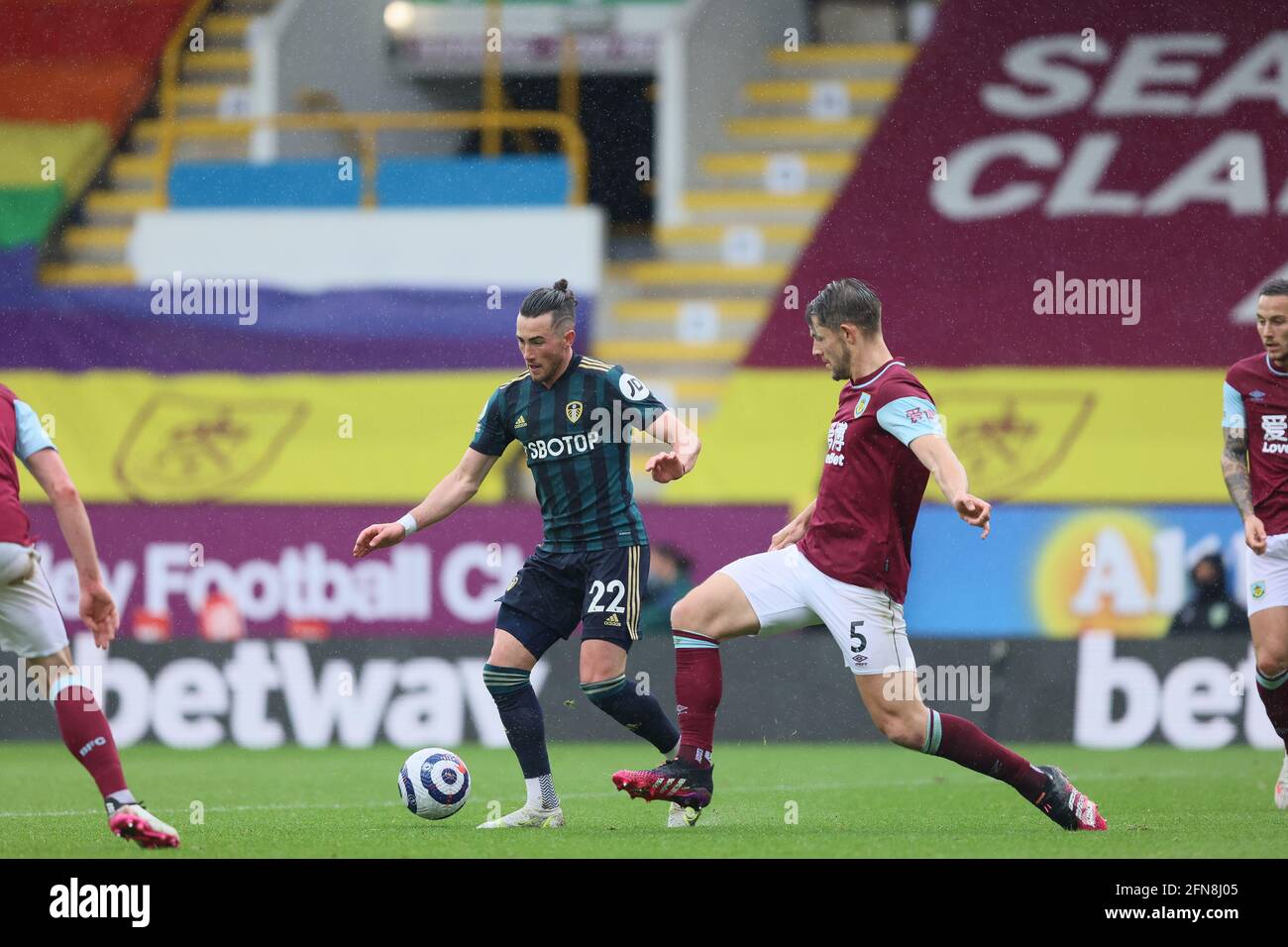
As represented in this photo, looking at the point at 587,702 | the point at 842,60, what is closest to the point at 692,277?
the point at 842,60

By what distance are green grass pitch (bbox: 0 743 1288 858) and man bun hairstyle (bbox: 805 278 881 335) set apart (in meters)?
1.90

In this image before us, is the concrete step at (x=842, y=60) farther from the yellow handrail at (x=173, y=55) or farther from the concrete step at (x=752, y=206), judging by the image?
the yellow handrail at (x=173, y=55)

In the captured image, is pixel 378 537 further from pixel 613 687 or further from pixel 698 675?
pixel 698 675

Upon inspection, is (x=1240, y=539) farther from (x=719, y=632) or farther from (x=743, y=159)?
(x=719, y=632)

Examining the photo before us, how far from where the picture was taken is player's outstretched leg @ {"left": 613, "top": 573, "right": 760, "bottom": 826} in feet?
23.2

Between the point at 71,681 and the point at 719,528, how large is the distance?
28.2ft

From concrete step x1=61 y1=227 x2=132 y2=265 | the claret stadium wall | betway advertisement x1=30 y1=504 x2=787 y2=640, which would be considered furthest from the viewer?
concrete step x1=61 y1=227 x2=132 y2=265

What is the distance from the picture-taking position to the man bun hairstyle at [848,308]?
6938 mm

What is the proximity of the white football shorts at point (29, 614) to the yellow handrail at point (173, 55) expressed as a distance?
12.3 m

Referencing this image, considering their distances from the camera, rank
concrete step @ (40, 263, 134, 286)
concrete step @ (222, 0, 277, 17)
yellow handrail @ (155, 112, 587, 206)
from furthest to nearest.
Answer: concrete step @ (222, 0, 277, 17) → concrete step @ (40, 263, 134, 286) → yellow handrail @ (155, 112, 587, 206)

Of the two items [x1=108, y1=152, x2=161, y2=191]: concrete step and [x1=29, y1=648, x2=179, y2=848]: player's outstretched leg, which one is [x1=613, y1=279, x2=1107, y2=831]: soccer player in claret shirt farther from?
[x1=108, y1=152, x2=161, y2=191]: concrete step

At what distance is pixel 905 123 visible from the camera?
17.2m

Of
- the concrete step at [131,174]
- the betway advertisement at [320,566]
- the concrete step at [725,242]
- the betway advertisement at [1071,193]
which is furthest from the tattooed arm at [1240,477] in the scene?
the concrete step at [131,174]

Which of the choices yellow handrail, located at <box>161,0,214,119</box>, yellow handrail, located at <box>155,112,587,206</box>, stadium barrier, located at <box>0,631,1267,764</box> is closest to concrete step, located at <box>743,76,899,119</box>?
yellow handrail, located at <box>155,112,587,206</box>
